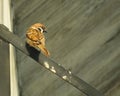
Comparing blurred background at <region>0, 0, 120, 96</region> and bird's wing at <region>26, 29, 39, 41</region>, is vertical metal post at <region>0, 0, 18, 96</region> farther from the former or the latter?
bird's wing at <region>26, 29, 39, 41</region>

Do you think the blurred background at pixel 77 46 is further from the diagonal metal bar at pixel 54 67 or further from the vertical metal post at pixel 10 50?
the diagonal metal bar at pixel 54 67

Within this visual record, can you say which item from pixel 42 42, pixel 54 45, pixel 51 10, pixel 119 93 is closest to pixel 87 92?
pixel 42 42

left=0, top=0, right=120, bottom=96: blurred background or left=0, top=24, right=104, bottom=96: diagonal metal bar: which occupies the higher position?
left=0, top=24, right=104, bottom=96: diagonal metal bar

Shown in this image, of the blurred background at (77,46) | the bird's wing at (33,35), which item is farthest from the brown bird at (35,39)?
the blurred background at (77,46)

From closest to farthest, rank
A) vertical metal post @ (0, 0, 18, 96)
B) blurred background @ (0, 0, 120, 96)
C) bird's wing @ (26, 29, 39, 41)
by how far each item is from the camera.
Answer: bird's wing @ (26, 29, 39, 41), blurred background @ (0, 0, 120, 96), vertical metal post @ (0, 0, 18, 96)

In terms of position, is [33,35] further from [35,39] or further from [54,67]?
[54,67]

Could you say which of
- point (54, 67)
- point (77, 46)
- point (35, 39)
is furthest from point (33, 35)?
point (77, 46)

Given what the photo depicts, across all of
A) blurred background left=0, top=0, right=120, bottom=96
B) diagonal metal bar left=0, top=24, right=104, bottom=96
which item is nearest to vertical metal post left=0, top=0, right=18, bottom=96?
blurred background left=0, top=0, right=120, bottom=96

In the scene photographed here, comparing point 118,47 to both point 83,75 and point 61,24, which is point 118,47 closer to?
point 83,75
